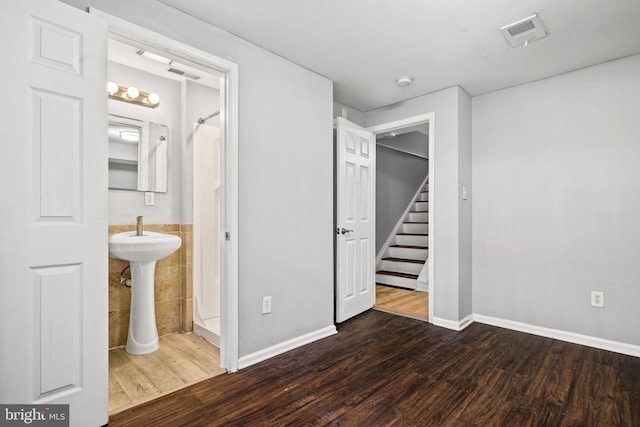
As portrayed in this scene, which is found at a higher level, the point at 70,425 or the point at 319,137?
the point at 319,137

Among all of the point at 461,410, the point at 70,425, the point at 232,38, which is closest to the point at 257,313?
the point at 70,425

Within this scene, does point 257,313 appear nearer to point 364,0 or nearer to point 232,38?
point 232,38

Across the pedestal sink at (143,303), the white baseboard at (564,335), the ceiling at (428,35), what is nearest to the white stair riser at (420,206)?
the white baseboard at (564,335)

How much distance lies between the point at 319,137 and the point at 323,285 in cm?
133

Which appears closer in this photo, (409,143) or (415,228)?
(415,228)

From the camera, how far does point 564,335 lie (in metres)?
2.87

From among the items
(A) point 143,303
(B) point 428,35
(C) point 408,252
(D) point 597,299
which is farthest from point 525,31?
(C) point 408,252

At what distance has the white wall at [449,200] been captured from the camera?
10.4ft

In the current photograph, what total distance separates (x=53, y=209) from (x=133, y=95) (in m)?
1.53

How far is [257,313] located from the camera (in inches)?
94.7

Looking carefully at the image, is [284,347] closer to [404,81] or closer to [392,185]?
[404,81]

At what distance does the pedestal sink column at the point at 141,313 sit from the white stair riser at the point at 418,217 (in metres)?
4.54

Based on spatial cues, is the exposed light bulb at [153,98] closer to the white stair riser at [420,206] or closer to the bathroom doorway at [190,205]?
the bathroom doorway at [190,205]

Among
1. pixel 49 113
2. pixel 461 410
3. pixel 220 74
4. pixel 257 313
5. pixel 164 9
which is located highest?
pixel 164 9
